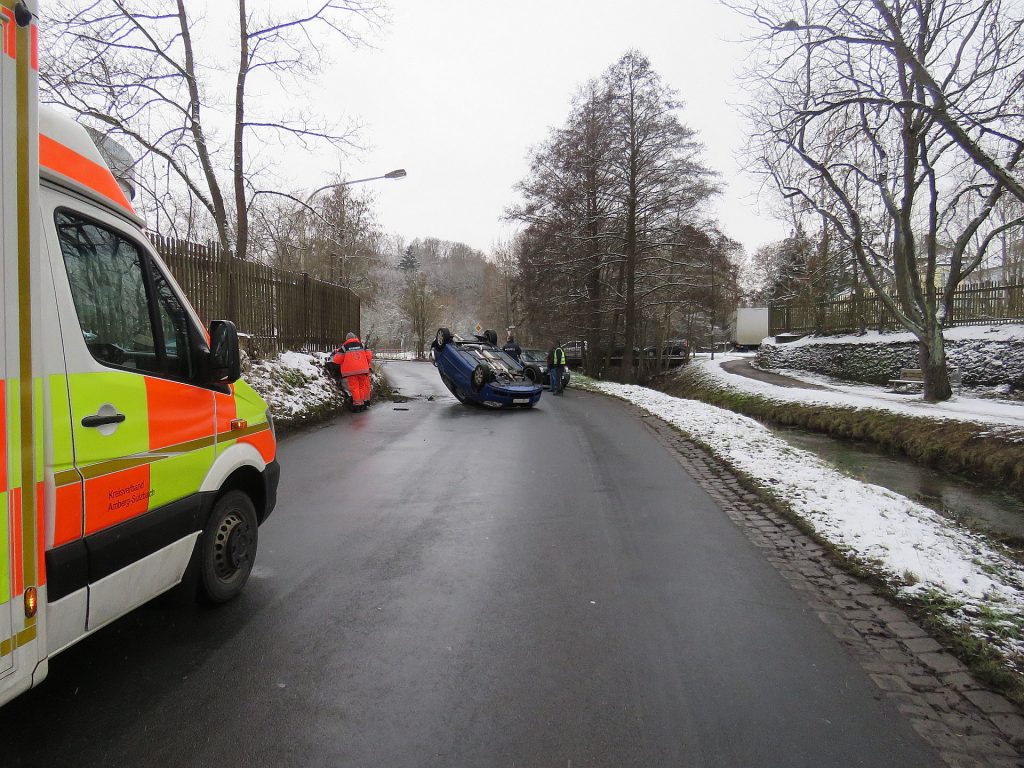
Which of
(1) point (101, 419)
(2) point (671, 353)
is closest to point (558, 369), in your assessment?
(2) point (671, 353)

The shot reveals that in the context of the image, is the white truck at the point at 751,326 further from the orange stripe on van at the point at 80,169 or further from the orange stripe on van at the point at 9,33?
the orange stripe on van at the point at 9,33

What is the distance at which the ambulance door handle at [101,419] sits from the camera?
236cm

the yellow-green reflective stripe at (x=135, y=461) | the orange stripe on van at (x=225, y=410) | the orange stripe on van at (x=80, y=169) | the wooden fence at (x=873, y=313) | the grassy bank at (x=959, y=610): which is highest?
the wooden fence at (x=873, y=313)

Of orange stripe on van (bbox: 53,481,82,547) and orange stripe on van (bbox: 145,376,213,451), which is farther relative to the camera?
orange stripe on van (bbox: 145,376,213,451)

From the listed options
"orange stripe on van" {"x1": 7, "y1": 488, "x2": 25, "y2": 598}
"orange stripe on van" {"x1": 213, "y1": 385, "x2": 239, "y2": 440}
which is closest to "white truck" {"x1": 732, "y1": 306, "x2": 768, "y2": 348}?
"orange stripe on van" {"x1": 213, "y1": 385, "x2": 239, "y2": 440}

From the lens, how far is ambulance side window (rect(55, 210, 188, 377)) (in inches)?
99.1

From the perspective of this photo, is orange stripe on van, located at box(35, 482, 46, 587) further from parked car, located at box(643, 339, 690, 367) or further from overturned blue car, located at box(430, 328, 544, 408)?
parked car, located at box(643, 339, 690, 367)

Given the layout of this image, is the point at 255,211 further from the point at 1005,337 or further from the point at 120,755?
the point at 1005,337

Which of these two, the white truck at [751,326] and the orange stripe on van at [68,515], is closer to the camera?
the orange stripe on van at [68,515]

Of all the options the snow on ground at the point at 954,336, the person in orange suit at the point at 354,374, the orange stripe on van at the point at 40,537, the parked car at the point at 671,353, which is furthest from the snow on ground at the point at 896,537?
the parked car at the point at 671,353

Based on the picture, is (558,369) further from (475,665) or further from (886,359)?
(475,665)

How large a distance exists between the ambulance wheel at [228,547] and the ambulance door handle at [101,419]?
3.38ft

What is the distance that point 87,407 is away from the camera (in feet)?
7.80

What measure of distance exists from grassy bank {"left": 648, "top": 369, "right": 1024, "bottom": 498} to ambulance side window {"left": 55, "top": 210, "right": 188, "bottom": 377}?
1019 centimetres
